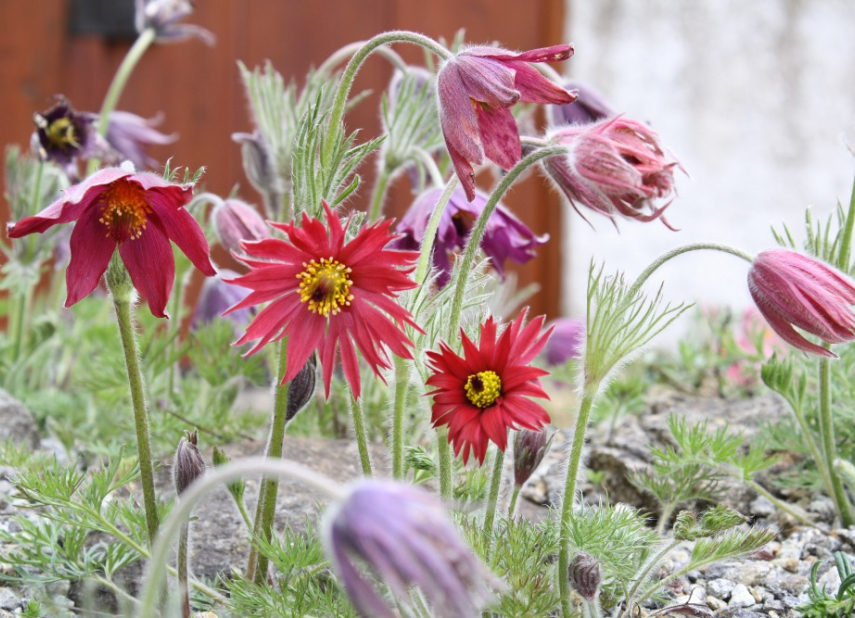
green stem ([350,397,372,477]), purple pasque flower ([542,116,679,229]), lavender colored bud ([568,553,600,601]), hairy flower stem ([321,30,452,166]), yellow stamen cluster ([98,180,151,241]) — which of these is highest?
hairy flower stem ([321,30,452,166])

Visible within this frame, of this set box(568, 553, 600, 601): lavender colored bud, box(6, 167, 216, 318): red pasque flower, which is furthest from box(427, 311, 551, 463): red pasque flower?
box(6, 167, 216, 318): red pasque flower

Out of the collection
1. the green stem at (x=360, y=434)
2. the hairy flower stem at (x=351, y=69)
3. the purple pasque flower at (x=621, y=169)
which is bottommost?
the green stem at (x=360, y=434)

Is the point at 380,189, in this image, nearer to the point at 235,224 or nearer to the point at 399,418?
the point at 235,224

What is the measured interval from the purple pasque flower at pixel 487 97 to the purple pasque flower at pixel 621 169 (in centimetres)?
4

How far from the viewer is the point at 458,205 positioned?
1.09 m

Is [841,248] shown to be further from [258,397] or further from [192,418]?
[258,397]

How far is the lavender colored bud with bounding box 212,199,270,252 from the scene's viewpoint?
1.12 meters

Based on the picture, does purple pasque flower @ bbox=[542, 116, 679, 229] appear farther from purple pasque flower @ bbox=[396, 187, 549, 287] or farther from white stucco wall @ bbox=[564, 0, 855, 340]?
white stucco wall @ bbox=[564, 0, 855, 340]

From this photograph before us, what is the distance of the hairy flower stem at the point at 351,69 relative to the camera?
32.5 inches

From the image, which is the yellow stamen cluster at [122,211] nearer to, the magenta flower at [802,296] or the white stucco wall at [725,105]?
the magenta flower at [802,296]

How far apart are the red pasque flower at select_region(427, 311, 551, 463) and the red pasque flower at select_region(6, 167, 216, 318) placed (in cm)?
21

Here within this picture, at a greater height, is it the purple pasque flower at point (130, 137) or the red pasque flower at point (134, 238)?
the purple pasque flower at point (130, 137)

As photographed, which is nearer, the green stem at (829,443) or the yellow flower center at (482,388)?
the yellow flower center at (482,388)

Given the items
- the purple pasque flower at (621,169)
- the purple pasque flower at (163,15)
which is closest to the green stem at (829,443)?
the purple pasque flower at (621,169)
